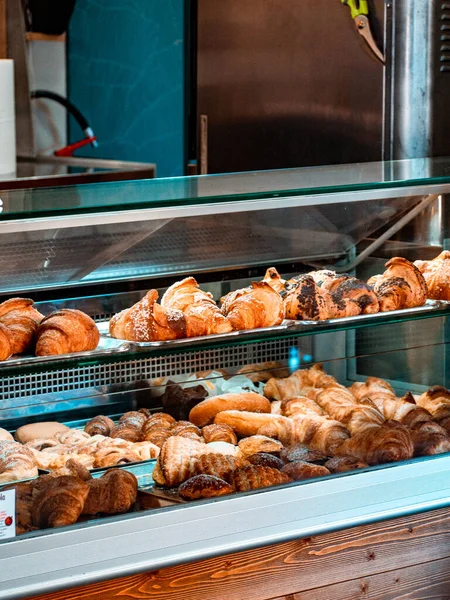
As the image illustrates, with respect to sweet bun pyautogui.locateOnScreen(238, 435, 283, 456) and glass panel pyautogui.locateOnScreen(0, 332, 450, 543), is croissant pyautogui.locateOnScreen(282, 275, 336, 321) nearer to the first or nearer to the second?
glass panel pyautogui.locateOnScreen(0, 332, 450, 543)

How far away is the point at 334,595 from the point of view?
2037 mm

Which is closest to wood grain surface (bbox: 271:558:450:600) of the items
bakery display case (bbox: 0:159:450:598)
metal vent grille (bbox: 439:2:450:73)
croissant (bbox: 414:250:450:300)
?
bakery display case (bbox: 0:159:450:598)

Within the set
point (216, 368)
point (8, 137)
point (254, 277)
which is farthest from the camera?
point (8, 137)

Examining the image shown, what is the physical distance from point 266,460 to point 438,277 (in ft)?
1.87

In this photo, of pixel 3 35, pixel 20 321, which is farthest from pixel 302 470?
pixel 3 35

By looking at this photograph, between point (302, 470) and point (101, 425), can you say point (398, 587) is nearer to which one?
point (302, 470)

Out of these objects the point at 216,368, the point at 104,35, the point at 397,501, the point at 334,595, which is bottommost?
the point at 334,595

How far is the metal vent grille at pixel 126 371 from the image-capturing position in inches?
72.0

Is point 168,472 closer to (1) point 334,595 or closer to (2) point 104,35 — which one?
(1) point 334,595

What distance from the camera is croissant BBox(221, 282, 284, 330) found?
1.95 metres

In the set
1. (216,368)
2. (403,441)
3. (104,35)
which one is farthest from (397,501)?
(104,35)

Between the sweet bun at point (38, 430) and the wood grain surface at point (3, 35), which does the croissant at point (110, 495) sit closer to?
the sweet bun at point (38, 430)

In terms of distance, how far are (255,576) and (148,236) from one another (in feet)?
2.28

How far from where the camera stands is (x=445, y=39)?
3273mm
